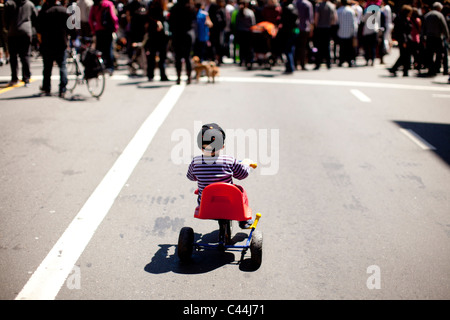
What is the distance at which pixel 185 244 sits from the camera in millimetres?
4652

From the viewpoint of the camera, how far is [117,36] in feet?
67.6

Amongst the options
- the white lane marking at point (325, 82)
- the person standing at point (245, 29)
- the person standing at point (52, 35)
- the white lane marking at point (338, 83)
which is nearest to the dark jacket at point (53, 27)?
the person standing at point (52, 35)

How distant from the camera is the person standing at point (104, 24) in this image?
48.3 feet

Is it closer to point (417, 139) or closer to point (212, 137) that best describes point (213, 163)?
point (212, 137)

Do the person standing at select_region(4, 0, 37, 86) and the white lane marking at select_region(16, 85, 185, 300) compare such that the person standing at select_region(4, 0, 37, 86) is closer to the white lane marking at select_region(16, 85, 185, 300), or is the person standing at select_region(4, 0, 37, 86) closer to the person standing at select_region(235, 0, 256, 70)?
the white lane marking at select_region(16, 85, 185, 300)

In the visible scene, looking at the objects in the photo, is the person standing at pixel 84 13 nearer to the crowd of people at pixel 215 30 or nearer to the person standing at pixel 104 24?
the crowd of people at pixel 215 30

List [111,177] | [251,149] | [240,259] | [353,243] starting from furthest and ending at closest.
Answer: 1. [251,149]
2. [111,177]
3. [353,243]
4. [240,259]

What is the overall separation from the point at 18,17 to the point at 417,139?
9.41 metres

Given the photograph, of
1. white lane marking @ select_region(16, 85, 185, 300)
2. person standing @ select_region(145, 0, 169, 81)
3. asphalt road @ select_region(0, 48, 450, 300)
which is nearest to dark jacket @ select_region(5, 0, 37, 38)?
asphalt road @ select_region(0, 48, 450, 300)

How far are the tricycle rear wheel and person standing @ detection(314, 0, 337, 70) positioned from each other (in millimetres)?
14410

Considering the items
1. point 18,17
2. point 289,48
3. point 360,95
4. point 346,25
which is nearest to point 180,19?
point 18,17

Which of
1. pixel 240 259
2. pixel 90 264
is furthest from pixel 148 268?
pixel 240 259

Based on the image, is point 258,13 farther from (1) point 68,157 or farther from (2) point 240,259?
(2) point 240,259

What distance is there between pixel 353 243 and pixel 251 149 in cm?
340
